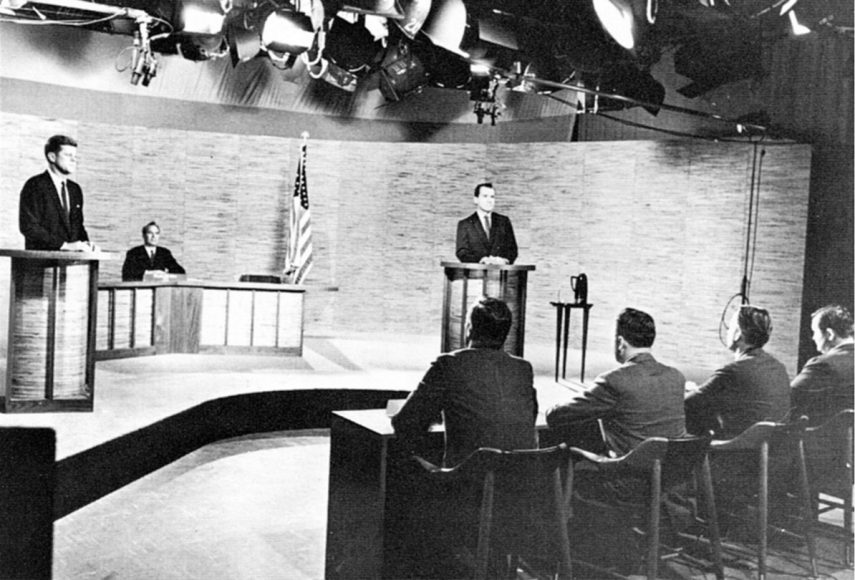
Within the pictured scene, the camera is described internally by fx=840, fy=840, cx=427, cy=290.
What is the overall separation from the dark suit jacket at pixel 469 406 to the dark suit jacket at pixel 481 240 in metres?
3.91

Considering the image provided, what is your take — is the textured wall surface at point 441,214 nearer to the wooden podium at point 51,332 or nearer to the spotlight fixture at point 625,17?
the spotlight fixture at point 625,17

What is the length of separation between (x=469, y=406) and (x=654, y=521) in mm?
895

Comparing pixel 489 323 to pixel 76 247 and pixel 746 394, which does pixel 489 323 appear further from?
pixel 76 247

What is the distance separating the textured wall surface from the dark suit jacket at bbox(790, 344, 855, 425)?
462cm

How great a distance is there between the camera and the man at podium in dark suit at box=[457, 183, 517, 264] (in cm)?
717

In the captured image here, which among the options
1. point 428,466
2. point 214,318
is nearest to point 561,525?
point 428,466

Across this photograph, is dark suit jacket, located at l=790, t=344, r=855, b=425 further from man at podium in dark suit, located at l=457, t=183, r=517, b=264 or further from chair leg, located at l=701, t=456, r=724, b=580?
man at podium in dark suit, located at l=457, t=183, r=517, b=264

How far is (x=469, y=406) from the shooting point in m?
3.22

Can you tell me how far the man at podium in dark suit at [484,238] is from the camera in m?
7.17

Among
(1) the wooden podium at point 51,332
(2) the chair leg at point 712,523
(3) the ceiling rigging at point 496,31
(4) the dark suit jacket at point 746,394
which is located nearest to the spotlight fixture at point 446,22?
(3) the ceiling rigging at point 496,31

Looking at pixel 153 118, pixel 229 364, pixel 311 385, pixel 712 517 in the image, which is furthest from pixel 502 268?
pixel 153 118

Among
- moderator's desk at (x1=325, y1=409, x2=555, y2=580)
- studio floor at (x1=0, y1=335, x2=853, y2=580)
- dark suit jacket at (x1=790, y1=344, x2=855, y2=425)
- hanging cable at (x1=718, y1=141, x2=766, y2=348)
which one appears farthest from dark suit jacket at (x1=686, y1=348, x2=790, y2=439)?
hanging cable at (x1=718, y1=141, x2=766, y2=348)

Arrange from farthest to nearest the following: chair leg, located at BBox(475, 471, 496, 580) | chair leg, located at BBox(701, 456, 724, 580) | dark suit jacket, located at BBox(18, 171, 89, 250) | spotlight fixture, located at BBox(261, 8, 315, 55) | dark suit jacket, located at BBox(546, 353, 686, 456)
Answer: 1. spotlight fixture, located at BBox(261, 8, 315, 55)
2. dark suit jacket, located at BBox(18, 171, 89, 250)
3. chair leg, located at BBox(701, 456, 724, 580)
4. dark suit jacket, located at BBox(546, 353, 686, 456)
5. chair leg, located at BBox(475, 471, 496, 580)

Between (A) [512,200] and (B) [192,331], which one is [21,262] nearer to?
(B) [192,331]
